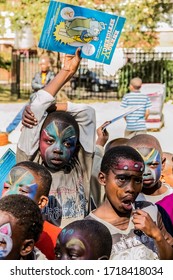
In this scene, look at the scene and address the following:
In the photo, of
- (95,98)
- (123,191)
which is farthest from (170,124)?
(123,191)

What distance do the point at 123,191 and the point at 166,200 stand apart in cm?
52

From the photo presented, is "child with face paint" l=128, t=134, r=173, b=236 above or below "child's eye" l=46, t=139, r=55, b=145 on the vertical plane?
below

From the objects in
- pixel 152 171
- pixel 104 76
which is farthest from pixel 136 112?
pixel 104 76

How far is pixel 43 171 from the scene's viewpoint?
11.1 feet

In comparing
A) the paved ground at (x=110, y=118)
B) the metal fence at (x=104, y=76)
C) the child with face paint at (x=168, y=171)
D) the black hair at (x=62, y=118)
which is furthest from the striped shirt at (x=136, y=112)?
the metal fence at (x=104, y=76)

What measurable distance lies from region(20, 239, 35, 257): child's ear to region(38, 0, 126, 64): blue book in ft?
4.27

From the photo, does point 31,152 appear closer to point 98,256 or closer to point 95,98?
point 98,256

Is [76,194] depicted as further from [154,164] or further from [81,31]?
[81,31]

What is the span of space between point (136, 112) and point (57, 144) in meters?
5.59

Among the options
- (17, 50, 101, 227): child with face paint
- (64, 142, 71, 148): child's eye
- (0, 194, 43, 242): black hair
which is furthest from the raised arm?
(0, 194, 43, 242): black hair

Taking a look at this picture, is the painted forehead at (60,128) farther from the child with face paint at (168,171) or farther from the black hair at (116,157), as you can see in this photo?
the child with face paint at (168,171)

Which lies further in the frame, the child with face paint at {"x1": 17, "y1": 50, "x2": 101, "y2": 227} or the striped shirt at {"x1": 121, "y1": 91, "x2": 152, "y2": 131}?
the striped shirt at {"x1": 121, "y1": 91, "x2": 152, "y2": 131}

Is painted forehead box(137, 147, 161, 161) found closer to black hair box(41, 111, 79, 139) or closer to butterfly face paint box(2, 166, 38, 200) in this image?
black hair box(41, 111, 79, 139)

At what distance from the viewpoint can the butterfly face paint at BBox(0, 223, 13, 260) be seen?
2.69m
